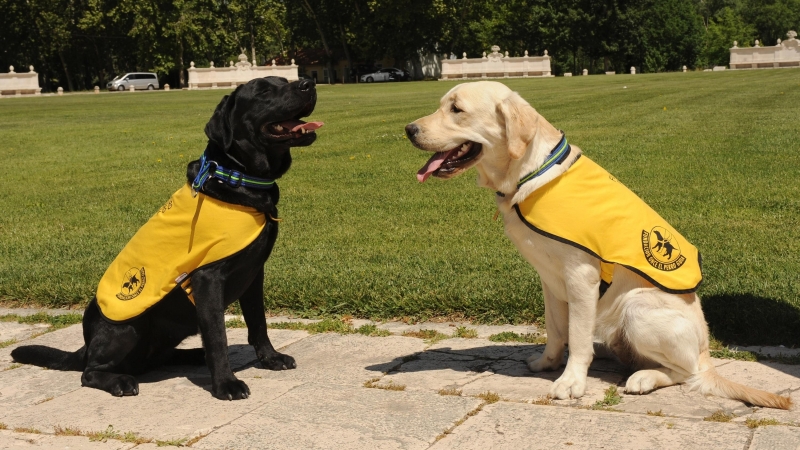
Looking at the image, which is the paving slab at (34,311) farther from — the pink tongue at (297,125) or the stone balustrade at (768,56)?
the stone balustrade at (768,56)

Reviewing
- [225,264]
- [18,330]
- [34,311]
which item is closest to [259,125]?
[225,264]

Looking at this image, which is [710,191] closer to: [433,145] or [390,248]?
[390,248]

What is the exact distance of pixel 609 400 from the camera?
14.6 feet

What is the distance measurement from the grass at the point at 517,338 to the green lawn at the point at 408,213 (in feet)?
1.06

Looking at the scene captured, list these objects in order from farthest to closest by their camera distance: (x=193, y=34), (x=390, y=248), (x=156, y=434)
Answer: (x=193, y=34) → (x=390, y=248) → (x=156, y=434)

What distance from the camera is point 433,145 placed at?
183 inches

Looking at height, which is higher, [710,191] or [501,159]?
[501,159]

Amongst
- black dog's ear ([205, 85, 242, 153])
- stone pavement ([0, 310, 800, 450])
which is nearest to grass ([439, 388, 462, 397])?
stone pavement ([0, 310, 800, 450])

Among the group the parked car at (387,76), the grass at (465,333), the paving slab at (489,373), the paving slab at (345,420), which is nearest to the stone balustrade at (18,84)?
the parked car at (387,76)

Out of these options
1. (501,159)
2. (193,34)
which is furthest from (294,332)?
(193,34)

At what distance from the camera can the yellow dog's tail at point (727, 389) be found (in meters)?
4.17

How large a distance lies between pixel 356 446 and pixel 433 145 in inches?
63.6

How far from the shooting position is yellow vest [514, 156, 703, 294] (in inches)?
178

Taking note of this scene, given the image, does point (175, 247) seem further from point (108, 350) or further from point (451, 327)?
point (451, 327)
